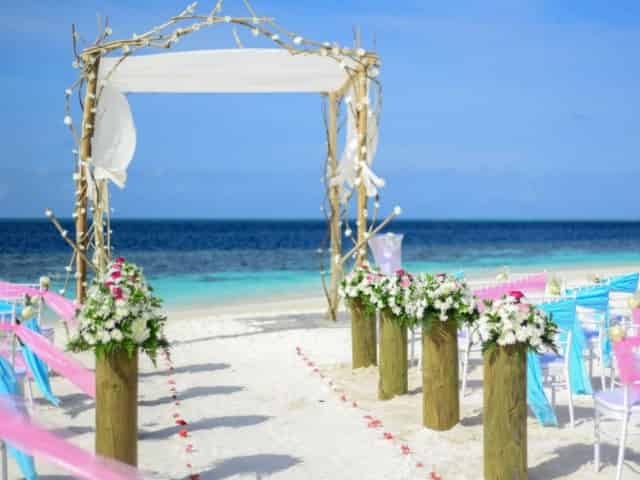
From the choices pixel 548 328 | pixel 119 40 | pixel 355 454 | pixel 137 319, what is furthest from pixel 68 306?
pixel 548 328

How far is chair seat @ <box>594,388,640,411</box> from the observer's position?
3.91 meters

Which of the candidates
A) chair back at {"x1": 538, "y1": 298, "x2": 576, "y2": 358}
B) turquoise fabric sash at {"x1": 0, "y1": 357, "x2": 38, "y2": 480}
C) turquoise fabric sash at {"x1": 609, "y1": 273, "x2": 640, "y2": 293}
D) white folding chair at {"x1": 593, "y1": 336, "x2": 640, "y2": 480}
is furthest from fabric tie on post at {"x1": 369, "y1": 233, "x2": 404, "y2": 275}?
turquoise fabric sash at {"x1": 0, "y1": 357, "x2": 38, "y2": 480}

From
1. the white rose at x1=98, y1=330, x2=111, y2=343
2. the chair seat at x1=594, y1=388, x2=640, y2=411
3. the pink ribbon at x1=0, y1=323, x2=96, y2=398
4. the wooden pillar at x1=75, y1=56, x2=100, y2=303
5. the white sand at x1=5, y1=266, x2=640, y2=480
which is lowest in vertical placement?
the white sand at x1=5, y1=266, x2=640, y2=480

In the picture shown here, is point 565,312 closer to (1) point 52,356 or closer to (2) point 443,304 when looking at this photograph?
(2) point 443,304

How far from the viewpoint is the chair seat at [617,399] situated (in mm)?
3912

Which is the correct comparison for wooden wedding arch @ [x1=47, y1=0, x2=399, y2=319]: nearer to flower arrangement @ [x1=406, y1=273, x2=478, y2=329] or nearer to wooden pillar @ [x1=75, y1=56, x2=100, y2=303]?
wooden pillar @ [x1=75, y1=56, x2=100, y2=303]

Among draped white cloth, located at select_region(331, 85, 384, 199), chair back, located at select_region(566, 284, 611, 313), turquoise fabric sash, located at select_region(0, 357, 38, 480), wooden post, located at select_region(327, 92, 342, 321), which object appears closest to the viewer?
turquoise fabric sash, located at select_region(0, 357, 38, 480)

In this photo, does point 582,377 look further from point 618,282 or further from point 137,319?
point 137,319

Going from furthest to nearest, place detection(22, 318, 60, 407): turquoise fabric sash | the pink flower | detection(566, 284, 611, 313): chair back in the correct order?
detection(566, 284, 611, 313): chair back < detection(22, 318, 60, 407): turquoise fabric sash < the pink flower

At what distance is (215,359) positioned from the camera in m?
8.07

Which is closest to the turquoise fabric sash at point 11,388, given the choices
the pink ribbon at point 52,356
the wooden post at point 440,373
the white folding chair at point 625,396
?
the pink ribbon at point 52,356

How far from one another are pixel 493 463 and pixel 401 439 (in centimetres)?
97

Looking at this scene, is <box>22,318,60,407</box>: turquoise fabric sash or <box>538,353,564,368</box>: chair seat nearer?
<box>538,353,564,368</box>: chair seat

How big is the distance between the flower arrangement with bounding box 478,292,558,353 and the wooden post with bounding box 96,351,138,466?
1.79 metres
